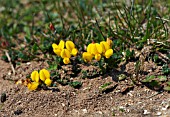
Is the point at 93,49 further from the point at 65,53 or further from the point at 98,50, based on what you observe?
the point at 65,53

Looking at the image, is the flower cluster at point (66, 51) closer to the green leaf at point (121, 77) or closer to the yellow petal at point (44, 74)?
the yellow petal at point (44, 74)

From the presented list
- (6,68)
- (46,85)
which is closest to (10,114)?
(46,85)

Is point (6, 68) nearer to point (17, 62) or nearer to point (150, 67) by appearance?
point (17, 62)

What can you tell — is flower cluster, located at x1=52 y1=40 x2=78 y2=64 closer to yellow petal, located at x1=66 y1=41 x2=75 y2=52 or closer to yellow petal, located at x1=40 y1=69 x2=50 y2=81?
yellow petal, located at x1=66 y1=41 x2=75 y2=52

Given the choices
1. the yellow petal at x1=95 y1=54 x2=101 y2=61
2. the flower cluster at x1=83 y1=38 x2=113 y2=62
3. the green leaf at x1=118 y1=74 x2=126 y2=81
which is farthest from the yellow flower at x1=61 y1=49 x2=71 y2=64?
the green leaf at x1=118 y1=74 x2=126 y2=81

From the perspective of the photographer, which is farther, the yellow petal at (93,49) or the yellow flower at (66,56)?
the yellow flower at (66,56)

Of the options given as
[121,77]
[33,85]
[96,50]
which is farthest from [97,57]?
[33,85]

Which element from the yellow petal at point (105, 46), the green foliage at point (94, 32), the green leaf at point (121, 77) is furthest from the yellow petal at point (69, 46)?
the green leaf at point (121, 77)
